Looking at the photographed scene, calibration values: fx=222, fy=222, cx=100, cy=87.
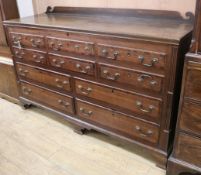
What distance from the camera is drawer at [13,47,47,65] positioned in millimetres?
1955

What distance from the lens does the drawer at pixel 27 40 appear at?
1877 mm

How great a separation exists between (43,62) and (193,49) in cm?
128

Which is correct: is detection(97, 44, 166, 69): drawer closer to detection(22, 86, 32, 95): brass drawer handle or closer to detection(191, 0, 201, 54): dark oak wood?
detection(191, 0, 201, 54): dark oak wood

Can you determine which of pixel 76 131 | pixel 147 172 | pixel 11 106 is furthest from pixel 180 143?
pixel 11 106

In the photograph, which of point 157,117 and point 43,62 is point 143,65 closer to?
point 157,117

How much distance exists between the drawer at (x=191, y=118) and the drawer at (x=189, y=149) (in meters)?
0.06

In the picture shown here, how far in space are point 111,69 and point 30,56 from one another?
0.89 m

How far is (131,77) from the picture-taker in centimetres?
148

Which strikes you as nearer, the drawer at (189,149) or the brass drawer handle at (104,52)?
the drawer at (189,149)

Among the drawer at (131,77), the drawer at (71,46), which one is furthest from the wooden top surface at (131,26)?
the drawer at (131,77)

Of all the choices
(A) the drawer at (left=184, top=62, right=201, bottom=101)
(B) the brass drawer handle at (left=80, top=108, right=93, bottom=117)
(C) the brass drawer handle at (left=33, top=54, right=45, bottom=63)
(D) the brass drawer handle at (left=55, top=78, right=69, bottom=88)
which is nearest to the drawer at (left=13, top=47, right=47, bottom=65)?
(C) the brass drawer handle at (left=33, top=54, right=45, bottom=63)

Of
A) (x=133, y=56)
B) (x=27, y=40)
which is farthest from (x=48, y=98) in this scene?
(x=133, y=56)

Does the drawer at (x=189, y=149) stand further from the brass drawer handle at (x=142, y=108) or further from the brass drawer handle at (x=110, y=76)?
the brass drawer handle at (x=110, y=76)

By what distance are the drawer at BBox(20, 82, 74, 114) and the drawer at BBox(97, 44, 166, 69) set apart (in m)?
0.61
